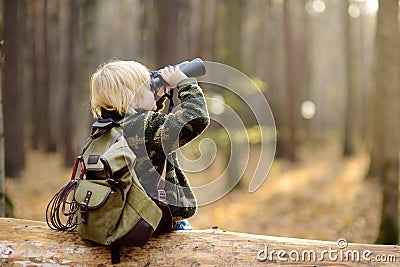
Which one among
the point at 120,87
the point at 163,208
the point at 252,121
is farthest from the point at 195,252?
the point at 252,121

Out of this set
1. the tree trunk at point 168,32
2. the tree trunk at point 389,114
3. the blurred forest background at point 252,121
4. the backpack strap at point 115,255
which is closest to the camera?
the backpack strap at point 115,255

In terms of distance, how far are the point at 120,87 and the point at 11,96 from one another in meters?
11.0

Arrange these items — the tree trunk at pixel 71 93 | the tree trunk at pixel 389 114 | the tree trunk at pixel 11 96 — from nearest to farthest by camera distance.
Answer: the tree trunk at pixel 389 114, the tree trunk at pixel 11 96, the tree trunk at pixel 71 93

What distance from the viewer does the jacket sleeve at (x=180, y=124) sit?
3447 millimetres

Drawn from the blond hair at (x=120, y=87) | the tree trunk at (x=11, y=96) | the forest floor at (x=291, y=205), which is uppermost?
the blond hair at (x=120, y=87)

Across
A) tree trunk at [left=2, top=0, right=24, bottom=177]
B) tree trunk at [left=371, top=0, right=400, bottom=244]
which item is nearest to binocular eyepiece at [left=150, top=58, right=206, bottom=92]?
tree trunk at [left=371, top=0, right=400, bottom=244]

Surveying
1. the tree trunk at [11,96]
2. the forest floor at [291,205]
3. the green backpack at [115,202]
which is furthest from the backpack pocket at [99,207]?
the tree trunk at [11,96]

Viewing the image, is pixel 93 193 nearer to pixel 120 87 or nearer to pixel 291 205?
pixel 120 87

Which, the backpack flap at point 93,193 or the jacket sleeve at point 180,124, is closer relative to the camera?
the backpack flap at point 93,193

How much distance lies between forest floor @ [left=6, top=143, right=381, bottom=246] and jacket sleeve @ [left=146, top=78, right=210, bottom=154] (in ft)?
16.4

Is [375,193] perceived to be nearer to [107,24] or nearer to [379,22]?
[379,22]

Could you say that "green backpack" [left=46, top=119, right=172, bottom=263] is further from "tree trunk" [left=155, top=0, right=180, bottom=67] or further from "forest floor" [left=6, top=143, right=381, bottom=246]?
"tree trunk" [left=155, top=0, right=180, bottom=67]

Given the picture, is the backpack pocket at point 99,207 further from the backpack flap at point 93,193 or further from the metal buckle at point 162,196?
the metal buckle at point 162,196

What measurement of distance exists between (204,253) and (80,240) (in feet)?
2.96
